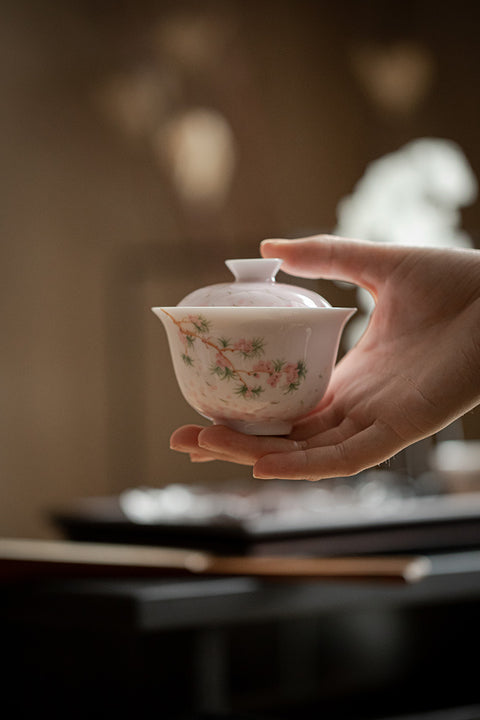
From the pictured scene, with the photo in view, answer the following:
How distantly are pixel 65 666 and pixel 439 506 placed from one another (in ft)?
3.57

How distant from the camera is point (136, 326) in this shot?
4953 millimetres

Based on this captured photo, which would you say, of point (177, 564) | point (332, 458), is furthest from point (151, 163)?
point (332, 458)

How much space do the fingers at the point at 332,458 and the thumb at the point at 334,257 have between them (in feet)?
0.57

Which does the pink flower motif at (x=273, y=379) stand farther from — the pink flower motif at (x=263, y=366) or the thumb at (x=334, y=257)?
the thumb at (x=334, y=257)

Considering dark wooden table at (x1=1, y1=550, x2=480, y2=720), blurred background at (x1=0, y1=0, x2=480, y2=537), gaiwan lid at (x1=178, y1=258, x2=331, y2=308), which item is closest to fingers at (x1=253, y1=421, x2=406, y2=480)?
gaiwan lid at (x1=178, y1=258, x2=331, y2=308)

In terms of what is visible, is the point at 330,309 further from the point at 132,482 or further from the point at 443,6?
the point at 443,6

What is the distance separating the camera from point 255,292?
1.02 meters

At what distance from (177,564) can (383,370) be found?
1.57m

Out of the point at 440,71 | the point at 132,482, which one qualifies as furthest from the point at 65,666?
the point at 440,71

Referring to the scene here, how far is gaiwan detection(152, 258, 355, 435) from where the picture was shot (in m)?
0.99

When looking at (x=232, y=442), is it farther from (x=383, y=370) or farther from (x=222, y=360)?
(x=383, y=370)

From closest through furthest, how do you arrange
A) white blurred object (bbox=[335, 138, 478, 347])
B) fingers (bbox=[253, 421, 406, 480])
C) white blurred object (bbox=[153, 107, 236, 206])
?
fingers (bbox=[253, 421, 406, 480]), white blurred object (bbox=[335, 138, 478, 347]), white blurred object (bbox=[153, 107, 236, 206])

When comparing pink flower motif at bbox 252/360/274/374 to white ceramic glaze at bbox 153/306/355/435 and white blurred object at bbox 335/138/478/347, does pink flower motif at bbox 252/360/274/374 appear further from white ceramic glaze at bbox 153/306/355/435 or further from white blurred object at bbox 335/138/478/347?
white blurred object at bbox 335/138/478/347

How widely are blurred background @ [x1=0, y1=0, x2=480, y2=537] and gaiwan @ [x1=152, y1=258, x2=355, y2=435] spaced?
11.6 ft
